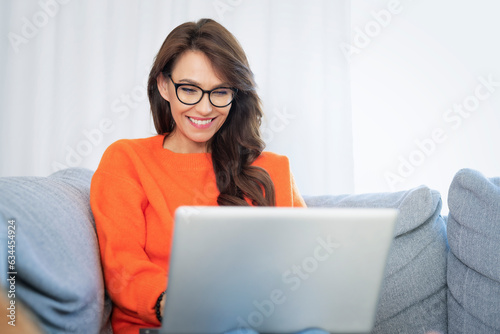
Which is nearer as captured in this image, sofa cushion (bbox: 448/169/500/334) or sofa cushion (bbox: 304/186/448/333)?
sofa cushion (bbox: 448/169/500/334)

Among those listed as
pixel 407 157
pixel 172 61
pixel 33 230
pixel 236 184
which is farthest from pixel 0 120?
pixel 407 157

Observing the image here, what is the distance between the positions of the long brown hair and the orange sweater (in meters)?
0.05

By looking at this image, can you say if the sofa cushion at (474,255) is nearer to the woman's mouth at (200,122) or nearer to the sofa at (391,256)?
the sofa at (391,256)

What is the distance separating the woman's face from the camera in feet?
5.53

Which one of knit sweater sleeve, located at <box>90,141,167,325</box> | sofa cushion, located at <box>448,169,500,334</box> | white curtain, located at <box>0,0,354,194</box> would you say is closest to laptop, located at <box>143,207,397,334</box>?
knit sweater sleeve, located at <box>90,141,167,325</box>

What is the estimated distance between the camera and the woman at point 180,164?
1.45 meters

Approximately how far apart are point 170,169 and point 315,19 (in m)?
1.74

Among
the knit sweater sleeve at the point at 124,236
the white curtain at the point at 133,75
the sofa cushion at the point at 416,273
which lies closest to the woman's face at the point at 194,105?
the knit sweater sleeve at the point at 124,236

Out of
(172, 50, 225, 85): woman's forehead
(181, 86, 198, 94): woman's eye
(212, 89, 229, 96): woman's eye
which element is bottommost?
(212, 89, 229, 96): woman's eye

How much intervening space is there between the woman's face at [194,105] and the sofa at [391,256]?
0.41 m

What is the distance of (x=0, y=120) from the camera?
9.70 feet

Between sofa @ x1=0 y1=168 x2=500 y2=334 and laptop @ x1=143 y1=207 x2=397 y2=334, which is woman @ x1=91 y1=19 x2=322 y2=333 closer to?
sofa @ x1=0 y1=168 x2=500 y2=334

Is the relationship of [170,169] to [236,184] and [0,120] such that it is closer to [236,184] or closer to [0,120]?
[236,184]

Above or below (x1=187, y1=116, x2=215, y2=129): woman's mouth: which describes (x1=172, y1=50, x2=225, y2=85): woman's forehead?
above
